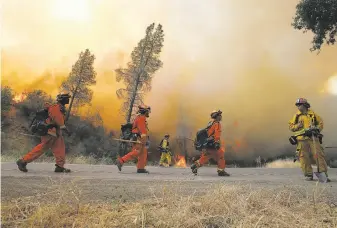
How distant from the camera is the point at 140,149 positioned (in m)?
11.2

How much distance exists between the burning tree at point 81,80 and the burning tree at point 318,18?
1687 centimetres

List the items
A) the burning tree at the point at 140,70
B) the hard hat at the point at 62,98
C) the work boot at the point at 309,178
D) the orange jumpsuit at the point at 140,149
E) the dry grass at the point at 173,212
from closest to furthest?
1. the dry grass at the point at 173,212
2. the work boot at the point at 309,178
3. the hard hat at the point at 62,98
4. the orange jumpsuit at the point at 140,149
5. the burning tree at the point at 140,70

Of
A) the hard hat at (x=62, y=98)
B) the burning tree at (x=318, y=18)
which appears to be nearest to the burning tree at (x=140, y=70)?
the burning tree at (x=318, y=18)

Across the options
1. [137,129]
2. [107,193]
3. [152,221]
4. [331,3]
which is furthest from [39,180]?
[331,3]

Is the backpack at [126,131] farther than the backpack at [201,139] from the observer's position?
Yes

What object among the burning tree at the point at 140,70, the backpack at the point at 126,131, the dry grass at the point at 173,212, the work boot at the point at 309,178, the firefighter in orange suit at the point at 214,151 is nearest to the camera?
the dry grass at the point at 173,212

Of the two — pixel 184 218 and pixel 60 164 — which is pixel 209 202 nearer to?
pixel 184 218

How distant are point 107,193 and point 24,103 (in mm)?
25185

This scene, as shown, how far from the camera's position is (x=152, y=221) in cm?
420

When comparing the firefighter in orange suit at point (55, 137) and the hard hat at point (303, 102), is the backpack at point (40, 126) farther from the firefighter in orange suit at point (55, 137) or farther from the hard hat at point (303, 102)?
the hard hat at point (303, 102)

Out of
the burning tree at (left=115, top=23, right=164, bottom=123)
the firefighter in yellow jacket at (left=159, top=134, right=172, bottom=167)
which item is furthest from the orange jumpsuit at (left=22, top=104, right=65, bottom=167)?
the burning tree at (left=115, top=23, right=164, bottom=123)

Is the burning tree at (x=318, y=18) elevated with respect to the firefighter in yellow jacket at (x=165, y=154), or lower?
elevated

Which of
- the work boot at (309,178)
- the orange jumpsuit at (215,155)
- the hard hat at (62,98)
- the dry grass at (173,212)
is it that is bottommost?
the dry grass at (173,212)

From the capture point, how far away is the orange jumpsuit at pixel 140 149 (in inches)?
435
